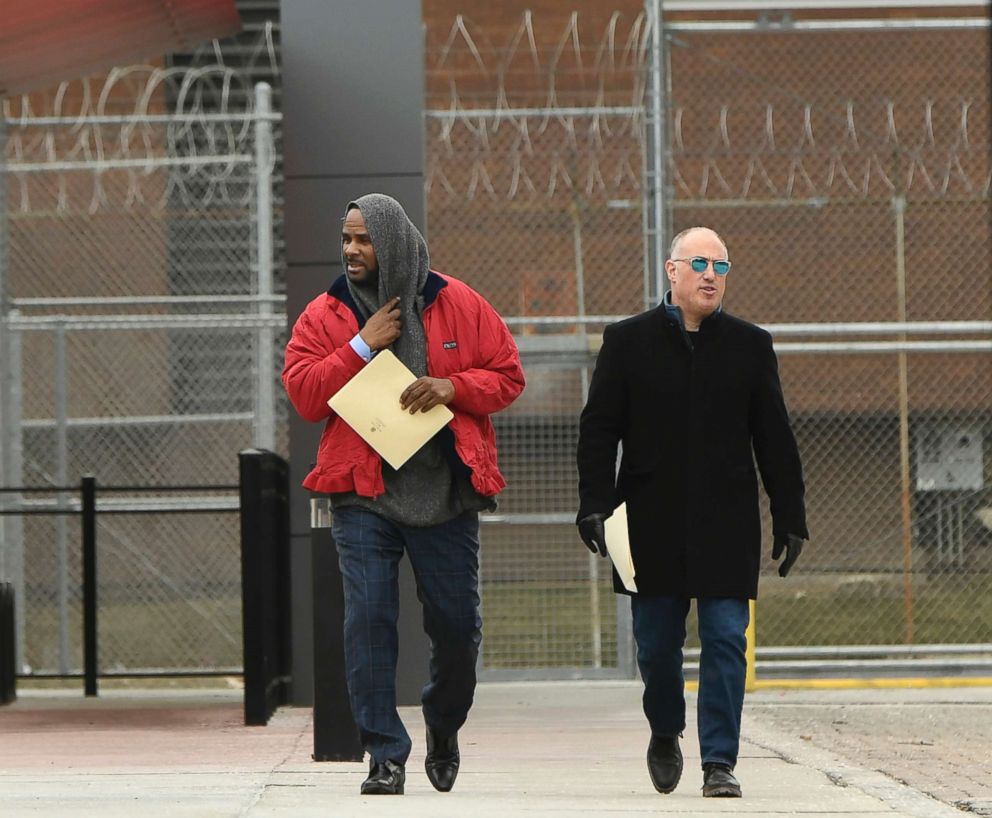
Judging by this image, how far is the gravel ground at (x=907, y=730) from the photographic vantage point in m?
6.59

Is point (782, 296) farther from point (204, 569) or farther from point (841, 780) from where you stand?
point (841, 780)

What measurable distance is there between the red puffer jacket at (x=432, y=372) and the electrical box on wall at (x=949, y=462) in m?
5.63

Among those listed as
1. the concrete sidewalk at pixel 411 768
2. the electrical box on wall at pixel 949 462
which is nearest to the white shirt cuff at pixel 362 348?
the concrete sidewalk at pixel 411 768

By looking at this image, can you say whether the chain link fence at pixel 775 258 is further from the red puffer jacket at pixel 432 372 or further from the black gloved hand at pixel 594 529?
the black gloved hand at pixel 594 529

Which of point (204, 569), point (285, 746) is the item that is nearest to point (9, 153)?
point (204, 569)

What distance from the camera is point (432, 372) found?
5594 millimetres

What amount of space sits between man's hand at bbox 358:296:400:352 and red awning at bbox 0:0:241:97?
10.4 feet

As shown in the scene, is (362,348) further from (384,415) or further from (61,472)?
(61,472)

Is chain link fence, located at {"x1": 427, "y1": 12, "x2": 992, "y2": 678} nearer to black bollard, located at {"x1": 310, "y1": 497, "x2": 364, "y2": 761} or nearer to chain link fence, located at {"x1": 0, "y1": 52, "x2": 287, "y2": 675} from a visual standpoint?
chain link fence, located at {"x1": 0, "y1": 52, "x2": 287, "y2": 675}

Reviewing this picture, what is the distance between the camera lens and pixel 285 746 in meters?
7.27

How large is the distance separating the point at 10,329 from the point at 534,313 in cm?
530

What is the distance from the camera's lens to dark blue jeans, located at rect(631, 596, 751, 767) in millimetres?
5562

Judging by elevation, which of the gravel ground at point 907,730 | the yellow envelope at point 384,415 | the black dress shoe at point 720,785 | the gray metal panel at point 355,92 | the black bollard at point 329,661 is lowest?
the gravel ground at point 907,730

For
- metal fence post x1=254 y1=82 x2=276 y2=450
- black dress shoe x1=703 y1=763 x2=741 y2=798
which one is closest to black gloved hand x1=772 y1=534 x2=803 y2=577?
black dress shoe x1=703 y1=763 x2=741 y2=798
